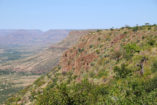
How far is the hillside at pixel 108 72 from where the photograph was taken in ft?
58.3

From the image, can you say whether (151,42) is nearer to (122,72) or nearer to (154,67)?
(154,67)

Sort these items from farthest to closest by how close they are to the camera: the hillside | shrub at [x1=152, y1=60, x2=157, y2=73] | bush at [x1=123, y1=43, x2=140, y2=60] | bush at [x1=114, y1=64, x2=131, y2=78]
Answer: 1. bush at [x1=123, y1=43, x2=140, y2=60]
2. bush at [x1=114, y1=64, x2=131, y2=78]
3. shrub at [x1=152, y1=60, x2=157, y2=73]
4. the hillside

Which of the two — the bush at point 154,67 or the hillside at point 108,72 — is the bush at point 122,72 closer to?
the hillside at point 108,72

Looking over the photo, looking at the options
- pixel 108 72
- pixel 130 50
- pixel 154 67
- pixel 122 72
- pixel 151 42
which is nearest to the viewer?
pixel 154 67

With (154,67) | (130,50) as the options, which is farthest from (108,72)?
(154,67)

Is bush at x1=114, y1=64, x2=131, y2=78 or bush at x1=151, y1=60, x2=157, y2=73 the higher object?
bush at x1=151, y1=60, x2=157, y2=73

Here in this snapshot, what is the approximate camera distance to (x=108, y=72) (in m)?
29.1

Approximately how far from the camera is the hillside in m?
17.8

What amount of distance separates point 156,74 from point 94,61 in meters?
15.4

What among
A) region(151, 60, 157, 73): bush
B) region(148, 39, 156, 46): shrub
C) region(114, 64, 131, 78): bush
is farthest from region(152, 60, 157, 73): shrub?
region(148, 39, 156, 46): shrub

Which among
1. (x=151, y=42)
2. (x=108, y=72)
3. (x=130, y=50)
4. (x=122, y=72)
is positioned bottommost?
(x=108, y=72)

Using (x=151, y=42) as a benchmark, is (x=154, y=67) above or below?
below

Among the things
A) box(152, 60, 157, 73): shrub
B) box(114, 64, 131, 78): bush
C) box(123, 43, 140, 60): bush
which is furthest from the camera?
box(123, 43, 140, 60): bush

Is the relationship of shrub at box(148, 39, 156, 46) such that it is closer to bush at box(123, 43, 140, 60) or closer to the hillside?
the hillside
